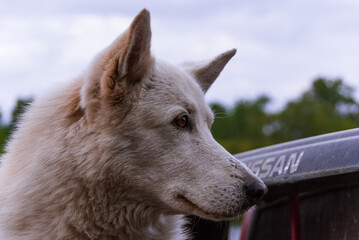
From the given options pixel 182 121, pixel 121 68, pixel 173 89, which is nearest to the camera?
pixel 121 68

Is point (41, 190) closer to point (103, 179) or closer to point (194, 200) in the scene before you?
point (103, 179)

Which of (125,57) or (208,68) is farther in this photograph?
(208,68)

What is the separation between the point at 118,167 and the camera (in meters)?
3.42

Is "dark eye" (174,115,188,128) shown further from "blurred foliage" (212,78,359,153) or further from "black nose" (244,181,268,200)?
"blurred foliage" (212,78,359,153)

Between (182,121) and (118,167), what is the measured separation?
1.70 feet

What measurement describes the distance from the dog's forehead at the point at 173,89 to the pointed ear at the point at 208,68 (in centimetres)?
42

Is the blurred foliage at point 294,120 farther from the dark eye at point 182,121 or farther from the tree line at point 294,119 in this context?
the dark eye at point 182,121

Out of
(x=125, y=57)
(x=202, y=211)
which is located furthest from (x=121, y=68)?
(x=202, y=211)

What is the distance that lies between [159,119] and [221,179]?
0.54 m

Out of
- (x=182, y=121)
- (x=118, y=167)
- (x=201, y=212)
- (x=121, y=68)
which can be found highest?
(x=121, y=68)

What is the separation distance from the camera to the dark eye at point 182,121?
358cm

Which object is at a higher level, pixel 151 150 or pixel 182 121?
pixel 182 121

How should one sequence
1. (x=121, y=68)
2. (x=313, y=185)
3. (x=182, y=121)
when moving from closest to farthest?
(x=313, y=185), (x=121, y=68), (x=182, y=121)

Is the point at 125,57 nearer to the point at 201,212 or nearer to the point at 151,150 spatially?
the point at 151,150
